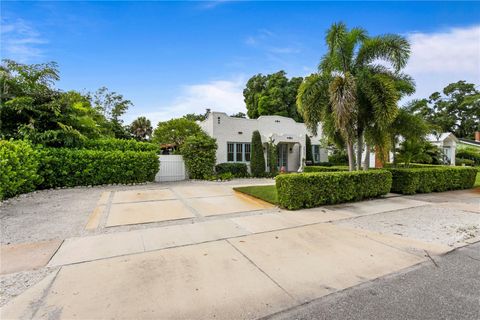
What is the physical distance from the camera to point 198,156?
14.3m

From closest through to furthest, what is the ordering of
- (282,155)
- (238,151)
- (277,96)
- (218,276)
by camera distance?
(218,276) < (238,151) < (282,155) < (277,96)

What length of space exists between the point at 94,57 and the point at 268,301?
37.4 feet

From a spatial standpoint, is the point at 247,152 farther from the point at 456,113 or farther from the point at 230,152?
the point at 456,113

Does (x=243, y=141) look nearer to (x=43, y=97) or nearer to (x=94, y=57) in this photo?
(x=94, y=57)

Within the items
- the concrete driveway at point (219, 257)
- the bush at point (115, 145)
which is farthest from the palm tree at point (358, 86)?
the bush at point (115, 145)

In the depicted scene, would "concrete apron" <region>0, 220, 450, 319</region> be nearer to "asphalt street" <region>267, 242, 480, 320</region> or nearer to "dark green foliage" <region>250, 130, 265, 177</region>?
"asphalt street" <region>267, 242, 480, 320</region>

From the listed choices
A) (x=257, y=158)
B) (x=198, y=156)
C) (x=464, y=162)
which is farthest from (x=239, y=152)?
(x=464, y=162)

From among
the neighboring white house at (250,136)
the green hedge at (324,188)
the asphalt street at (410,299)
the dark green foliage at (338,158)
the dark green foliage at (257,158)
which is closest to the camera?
the asphalt street at (410,299)

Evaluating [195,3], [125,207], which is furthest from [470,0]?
[125,207]

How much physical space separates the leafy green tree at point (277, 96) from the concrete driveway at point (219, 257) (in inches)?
769

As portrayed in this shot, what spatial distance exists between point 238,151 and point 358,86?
360 inches

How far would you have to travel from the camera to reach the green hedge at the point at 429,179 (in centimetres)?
933

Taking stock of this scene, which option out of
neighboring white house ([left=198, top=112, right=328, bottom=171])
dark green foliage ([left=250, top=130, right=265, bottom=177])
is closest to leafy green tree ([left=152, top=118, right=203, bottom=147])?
neighboring white house ([left=198, top=112, right=328, bottom=171])

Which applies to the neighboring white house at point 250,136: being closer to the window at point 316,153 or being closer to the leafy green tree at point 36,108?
the window at point 316,153
